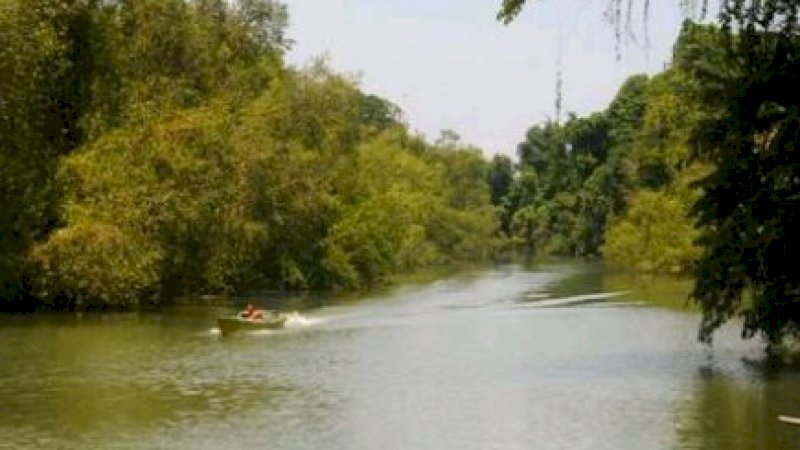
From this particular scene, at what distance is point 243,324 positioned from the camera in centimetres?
3988

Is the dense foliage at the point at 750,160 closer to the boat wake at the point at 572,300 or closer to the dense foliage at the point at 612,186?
the boat wake at the point at 572,300

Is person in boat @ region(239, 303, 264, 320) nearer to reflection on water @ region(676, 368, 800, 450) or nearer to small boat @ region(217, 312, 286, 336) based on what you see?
small boat @ region(217, 312, 286, 336)

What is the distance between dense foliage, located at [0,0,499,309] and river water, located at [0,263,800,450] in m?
3.03

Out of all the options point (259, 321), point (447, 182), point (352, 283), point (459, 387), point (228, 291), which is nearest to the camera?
point (459, 387)

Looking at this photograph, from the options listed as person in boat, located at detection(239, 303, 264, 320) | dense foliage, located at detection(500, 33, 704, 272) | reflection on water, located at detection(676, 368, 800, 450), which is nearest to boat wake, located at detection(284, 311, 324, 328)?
person in boat, located at detection(239, 303, 264, 320)

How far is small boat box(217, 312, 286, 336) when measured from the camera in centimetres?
3959

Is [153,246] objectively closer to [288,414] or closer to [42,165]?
[42,165]

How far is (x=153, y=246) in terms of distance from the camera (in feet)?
159

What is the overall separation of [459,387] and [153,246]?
24.1 metres

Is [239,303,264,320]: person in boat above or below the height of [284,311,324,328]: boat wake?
above

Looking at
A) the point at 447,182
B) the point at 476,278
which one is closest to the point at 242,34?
the point at 476,278

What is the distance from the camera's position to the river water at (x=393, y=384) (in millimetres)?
21266

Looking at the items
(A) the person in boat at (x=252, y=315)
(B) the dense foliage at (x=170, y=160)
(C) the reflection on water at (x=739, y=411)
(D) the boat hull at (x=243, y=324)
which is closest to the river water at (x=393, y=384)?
(C) the reflection on water at (x=739, y=411)

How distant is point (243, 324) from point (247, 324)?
0.19 meters
